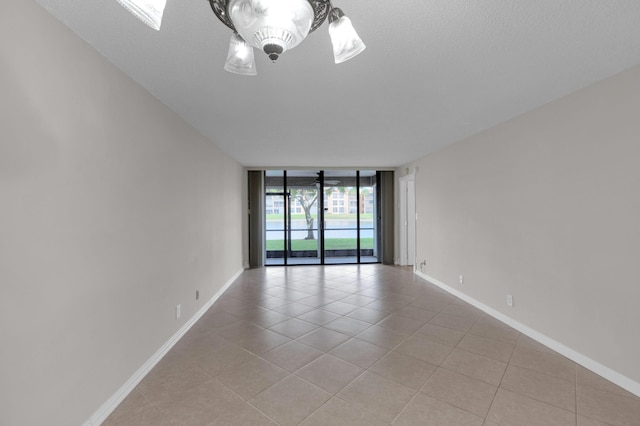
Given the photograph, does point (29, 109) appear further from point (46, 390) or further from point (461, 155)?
point (461, 155)

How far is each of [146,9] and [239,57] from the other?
41 centimetres

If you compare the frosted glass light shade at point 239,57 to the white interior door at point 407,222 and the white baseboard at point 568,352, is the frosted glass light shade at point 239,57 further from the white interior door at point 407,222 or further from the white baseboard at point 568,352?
the white interior door at point 407,222

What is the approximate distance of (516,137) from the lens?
3080 millimetres

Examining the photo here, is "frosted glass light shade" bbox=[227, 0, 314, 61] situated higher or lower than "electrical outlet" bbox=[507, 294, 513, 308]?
higher

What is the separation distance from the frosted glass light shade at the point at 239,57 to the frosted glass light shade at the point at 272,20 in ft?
1.07

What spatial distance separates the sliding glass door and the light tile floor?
3.51 metres

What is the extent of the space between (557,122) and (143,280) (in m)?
3.88

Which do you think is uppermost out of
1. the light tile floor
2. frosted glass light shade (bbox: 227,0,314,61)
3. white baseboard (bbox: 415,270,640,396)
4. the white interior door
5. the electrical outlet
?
frosted glass light shade (bbox: 227,0,314,61)

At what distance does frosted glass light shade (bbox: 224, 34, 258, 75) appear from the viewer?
118cm

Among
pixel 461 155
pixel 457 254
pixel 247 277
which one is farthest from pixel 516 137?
pixel 247 277

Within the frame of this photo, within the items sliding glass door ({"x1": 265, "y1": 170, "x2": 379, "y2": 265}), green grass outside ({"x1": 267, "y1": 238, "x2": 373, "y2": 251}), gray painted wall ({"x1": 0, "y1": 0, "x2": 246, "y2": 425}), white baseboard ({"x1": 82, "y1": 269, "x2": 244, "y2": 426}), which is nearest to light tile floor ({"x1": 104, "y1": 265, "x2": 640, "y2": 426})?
white baseboard ({"x1": 82, "y1": 269, "x2": 244, "y2": 426})

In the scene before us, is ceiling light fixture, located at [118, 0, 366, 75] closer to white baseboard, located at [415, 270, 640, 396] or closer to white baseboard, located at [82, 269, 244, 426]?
white baseboard, located at [82, 269, 244, 426]

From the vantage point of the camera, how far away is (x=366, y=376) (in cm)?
225

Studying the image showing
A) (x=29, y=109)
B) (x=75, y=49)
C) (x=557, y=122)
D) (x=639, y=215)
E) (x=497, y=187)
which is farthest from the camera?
(x=497, y=187)
